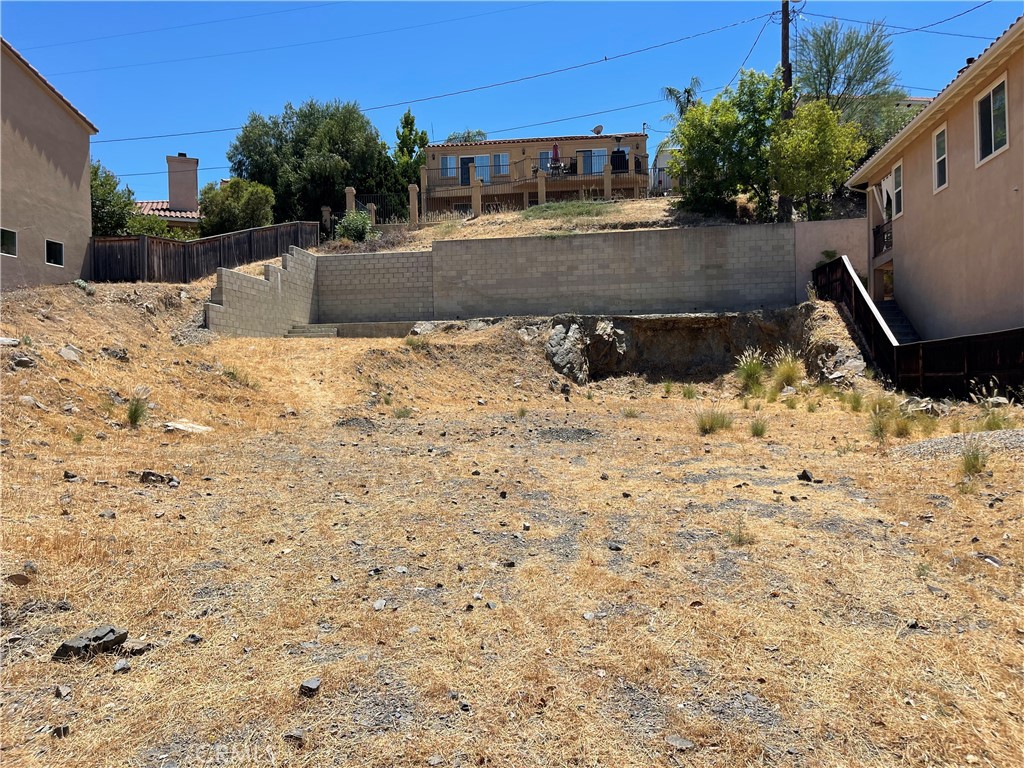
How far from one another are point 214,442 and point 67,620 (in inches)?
231

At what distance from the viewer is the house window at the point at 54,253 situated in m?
16.9

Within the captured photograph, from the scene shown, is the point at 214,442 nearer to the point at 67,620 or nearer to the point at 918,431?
the point at 67,620

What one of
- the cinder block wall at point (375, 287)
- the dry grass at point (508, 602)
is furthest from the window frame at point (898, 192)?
the cinder block wall at point (375, 287)

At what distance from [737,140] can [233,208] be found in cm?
1989

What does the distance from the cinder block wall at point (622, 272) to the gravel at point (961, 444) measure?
40.0 ft

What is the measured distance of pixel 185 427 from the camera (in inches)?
402

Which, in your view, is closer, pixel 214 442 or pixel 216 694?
pixel 216 694

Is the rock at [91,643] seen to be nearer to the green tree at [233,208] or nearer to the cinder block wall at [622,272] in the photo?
the cinder block wall at [622,272]

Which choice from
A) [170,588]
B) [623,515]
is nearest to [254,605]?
[170,588]

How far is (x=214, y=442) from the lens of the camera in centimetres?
968

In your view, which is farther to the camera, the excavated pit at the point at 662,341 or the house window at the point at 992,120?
the excavated pit at the point at 662,341

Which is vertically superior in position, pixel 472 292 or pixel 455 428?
pixel 472 292

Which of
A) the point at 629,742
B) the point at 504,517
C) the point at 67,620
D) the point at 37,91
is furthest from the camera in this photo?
the point at 37,91

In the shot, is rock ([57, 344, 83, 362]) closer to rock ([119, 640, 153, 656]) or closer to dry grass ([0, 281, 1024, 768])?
dry grass ([0, 281, 1024, 768])
